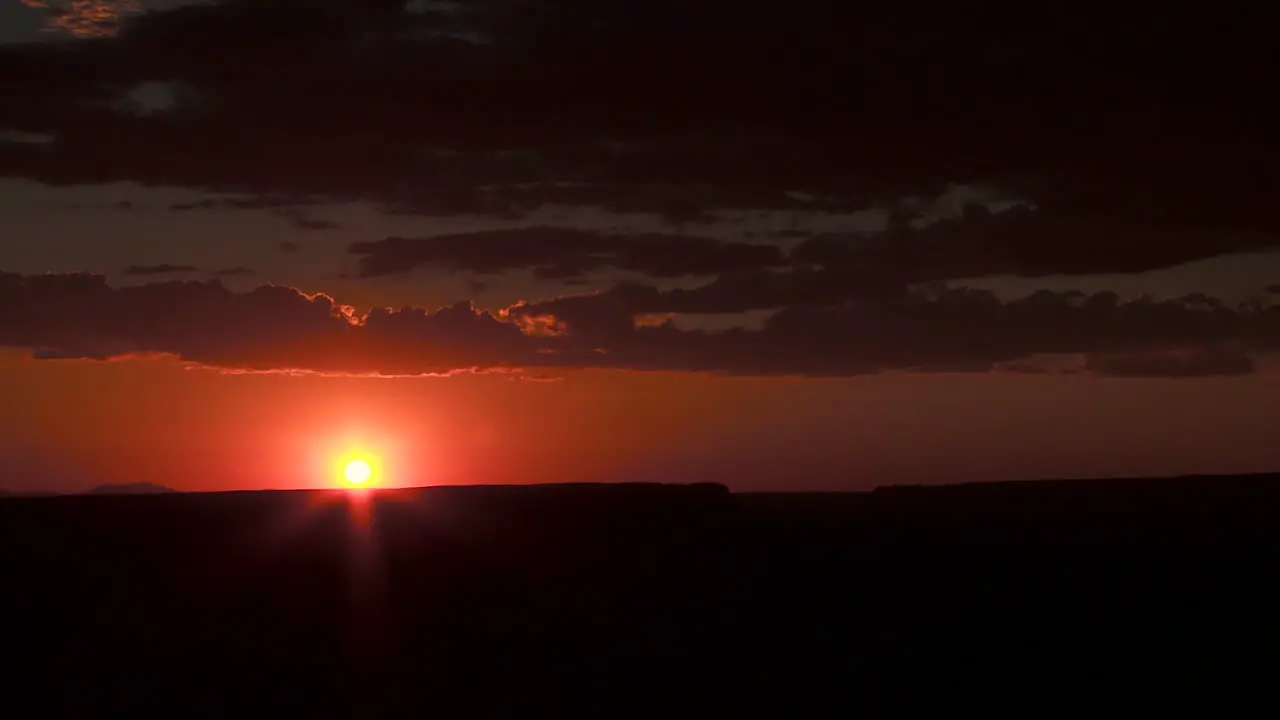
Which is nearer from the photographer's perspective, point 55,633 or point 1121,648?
point 55,633

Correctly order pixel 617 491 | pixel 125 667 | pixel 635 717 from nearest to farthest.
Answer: pixel 635 717
pixel 125 667
pixel 617 491

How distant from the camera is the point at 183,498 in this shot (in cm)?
2653

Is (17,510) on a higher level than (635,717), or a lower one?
higher

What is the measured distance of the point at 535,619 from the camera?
25031mm

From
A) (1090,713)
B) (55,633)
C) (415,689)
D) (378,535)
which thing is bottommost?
(1090,713)

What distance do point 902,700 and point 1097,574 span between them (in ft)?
43.2

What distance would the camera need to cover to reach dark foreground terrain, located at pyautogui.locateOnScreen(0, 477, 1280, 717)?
22.0 meters

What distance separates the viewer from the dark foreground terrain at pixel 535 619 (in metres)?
22.0

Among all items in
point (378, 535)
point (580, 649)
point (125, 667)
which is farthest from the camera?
point (378, 535)

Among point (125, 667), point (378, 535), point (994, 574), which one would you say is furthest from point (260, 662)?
point (994, 574)

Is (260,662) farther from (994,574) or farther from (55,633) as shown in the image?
(994,574)

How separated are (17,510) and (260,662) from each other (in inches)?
209

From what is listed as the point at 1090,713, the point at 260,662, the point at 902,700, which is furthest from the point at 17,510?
the point at 1090,713

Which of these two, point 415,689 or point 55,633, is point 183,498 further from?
point 415,689
